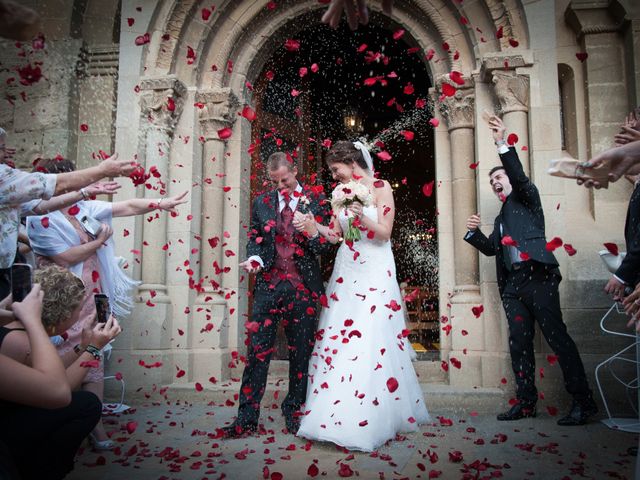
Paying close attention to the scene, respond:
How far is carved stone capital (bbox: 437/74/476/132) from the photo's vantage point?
17.5ft

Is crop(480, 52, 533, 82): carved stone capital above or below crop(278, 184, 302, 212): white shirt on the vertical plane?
above

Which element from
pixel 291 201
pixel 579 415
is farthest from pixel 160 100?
pixel 579 415

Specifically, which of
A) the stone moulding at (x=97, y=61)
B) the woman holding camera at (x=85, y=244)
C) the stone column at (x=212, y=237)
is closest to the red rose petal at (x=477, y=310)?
the stone column at (x=212, y=237)

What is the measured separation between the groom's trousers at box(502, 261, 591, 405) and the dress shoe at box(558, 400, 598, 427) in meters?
0.04

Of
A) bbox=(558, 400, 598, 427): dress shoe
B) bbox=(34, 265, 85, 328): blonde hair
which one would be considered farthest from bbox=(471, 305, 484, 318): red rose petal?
bbox=(34, 265, 85, 328): blonde hair

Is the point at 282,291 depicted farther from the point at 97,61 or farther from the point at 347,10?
the point at 97,61

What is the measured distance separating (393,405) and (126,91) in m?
4.20

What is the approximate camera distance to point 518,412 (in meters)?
4.25

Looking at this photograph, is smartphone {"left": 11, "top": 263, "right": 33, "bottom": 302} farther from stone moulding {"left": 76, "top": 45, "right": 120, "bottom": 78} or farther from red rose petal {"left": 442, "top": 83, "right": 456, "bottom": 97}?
stone moulding {"left": 76, "top": 45, "right": 120, "bottom": 78}

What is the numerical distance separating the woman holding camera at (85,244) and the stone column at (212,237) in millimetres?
1622

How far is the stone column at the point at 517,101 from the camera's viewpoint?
16.3 ft

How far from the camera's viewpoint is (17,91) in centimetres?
629

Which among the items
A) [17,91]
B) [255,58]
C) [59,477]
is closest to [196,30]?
[255,58]

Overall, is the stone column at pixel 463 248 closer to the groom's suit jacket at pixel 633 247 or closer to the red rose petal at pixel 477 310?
the red rose petal at pixel 477 310
